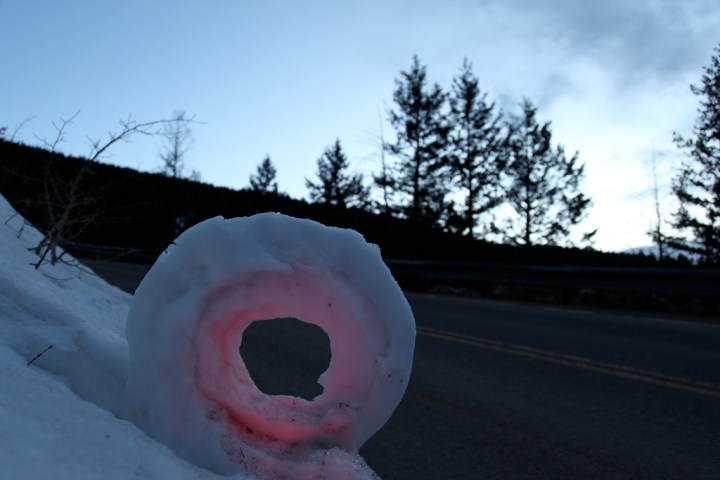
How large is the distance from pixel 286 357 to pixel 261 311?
351cm

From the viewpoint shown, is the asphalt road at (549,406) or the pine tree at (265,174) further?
the pine tree at (265,174)

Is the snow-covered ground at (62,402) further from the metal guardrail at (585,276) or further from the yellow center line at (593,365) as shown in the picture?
the metal guardrail at (585,276)

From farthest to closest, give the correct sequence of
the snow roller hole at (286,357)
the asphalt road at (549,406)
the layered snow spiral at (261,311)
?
the snow roller hole at (286,357) < the asphalt road at (549,406) < the layered snow spiral at (261,311)

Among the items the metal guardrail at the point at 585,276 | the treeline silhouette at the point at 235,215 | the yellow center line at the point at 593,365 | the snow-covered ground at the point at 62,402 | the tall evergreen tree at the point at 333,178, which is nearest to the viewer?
the snow-covered ground at the point at 62,402

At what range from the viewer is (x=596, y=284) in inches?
471

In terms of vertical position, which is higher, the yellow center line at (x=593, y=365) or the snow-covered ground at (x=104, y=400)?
the snow-covered ground at (x=104, y=400)

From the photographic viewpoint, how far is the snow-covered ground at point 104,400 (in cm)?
139

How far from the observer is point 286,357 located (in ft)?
17.5

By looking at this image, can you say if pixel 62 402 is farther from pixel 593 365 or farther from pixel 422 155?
pixel 422 155

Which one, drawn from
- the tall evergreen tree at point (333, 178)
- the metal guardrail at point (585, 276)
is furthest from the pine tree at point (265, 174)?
the metal guardrail at point (585, 276)

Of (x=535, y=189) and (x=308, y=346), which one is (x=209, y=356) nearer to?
(x=308, y=346)

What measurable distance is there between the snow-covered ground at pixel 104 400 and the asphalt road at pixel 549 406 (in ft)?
3.24

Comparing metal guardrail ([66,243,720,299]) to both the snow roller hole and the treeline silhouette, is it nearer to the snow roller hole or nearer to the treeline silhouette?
the snow roller hole

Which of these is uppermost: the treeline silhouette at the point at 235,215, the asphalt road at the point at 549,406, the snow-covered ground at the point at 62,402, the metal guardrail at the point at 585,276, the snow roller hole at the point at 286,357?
the treeline silhouette at the point at 235,215
